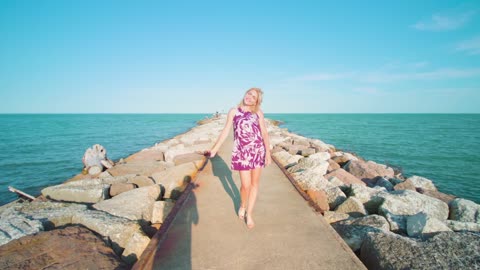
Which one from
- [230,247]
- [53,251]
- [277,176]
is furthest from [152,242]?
[277,176]

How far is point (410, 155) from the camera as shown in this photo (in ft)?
57.5

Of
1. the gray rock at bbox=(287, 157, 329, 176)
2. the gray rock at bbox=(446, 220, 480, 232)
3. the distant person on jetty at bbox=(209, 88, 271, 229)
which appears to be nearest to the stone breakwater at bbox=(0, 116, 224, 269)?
the distant person on jetty at bbox=(209, 88, 271, 229)

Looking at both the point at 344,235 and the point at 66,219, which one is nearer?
the point at 344,235

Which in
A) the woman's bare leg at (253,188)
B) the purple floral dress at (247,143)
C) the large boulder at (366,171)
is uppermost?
the purple floral dress at (247,143)

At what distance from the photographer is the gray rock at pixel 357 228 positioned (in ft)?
10.0

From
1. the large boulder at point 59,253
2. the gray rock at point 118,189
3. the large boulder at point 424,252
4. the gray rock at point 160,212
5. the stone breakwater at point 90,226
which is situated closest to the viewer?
the large boulder at point 424,252

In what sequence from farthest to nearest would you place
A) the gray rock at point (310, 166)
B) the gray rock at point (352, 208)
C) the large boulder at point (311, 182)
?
the gray rock at point (310, 166) < the large boulder at point (311, 182) < the gray rock at point (352, 208)

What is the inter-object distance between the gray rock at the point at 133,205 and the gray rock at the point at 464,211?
584 cm

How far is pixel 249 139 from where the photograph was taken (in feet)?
10.2

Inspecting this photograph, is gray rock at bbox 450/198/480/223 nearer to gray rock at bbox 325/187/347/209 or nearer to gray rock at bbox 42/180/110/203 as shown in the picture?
gray rock at bbox 325/187/347/209

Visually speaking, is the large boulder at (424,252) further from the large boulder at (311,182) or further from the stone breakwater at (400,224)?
the large boulder at (311,182)

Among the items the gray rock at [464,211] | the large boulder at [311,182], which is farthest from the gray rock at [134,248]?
the gray rock at [464,211]

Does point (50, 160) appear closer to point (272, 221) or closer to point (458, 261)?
point (272, 221)

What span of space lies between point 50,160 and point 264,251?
18031 millimetres
